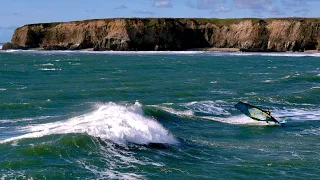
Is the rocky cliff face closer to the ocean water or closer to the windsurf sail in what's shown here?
the ocean water

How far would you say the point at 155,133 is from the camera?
21.6 m

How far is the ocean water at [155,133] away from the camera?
1709 centimetres

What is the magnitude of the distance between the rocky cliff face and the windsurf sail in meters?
82.9

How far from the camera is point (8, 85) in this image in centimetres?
4456

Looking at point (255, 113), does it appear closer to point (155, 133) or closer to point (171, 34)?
point (155, 133)

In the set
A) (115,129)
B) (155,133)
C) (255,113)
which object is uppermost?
(115,129)

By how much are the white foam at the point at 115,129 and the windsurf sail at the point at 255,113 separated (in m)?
7.58

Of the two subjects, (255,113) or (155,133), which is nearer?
(155,133)

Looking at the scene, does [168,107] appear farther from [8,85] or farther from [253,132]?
[8,85]

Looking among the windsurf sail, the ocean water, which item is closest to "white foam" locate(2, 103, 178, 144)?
the ocean water

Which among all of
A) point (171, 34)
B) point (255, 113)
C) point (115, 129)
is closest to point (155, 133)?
point (115, 129)

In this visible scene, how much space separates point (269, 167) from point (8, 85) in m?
31.8

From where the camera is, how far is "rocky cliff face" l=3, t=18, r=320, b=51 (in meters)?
110

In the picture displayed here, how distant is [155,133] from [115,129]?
66.6 inches
